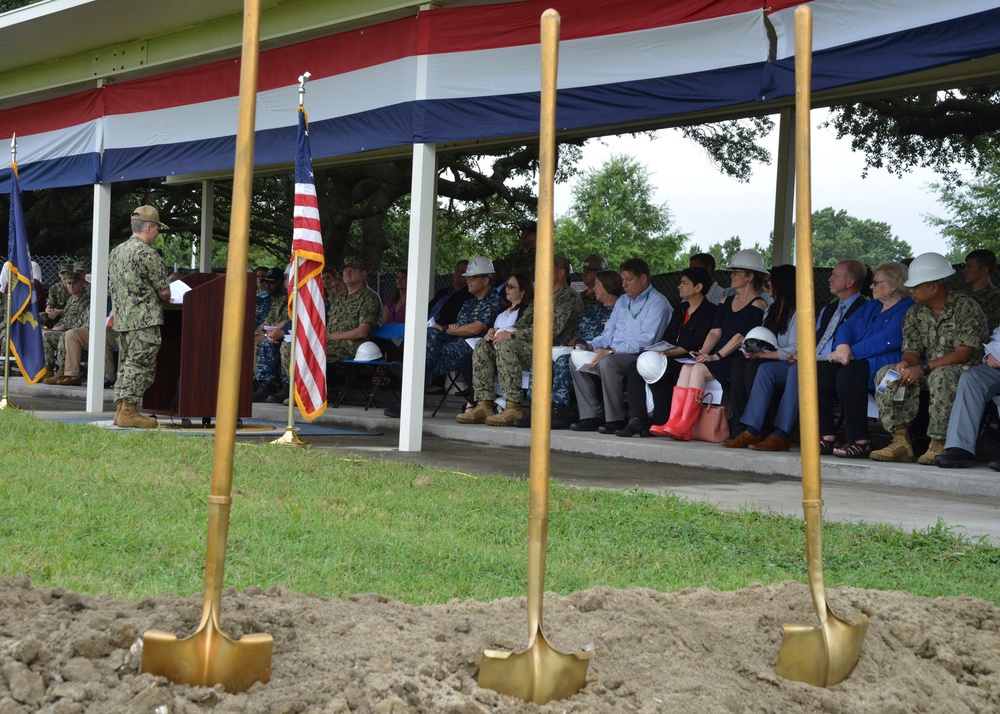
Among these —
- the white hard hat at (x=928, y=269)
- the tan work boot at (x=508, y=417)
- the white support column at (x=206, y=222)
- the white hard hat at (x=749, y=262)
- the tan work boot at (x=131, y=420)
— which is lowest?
the tan work boot at (x=131, y=420)

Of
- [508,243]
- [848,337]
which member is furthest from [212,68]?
[508,243]

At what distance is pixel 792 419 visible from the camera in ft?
28.5

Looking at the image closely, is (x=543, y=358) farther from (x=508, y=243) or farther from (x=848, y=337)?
(x=508, y=243)

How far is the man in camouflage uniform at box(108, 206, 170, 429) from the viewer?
9.65m

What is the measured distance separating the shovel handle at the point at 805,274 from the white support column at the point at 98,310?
9.86 metres

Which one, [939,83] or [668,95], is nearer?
[668,95]

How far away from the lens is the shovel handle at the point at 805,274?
307 cm

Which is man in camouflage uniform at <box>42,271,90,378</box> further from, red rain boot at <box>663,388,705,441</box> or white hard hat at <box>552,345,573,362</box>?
red rain boot at <box>663,388,705,441</box>

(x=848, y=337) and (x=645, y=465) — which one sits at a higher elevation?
(x=848, y=337)

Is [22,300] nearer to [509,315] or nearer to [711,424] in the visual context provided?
[509,315]

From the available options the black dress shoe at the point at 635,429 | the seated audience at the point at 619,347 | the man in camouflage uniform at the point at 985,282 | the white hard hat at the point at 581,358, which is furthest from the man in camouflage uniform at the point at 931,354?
the white hard hat at the point at 581,358

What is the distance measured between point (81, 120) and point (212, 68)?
2.41 meters

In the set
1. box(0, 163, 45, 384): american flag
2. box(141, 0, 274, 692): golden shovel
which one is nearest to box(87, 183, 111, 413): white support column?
box(0, 163, 45, 384): american flag

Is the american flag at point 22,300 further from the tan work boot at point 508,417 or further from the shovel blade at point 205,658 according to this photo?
the shovel blade at point 205,658
